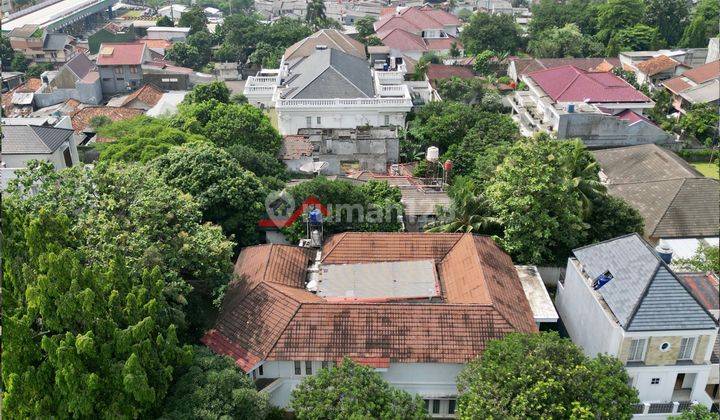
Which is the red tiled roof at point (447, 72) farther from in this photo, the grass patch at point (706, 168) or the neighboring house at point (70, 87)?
the neighboring house at point (70, 87)

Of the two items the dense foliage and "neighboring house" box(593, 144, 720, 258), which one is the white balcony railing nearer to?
the dense foliage

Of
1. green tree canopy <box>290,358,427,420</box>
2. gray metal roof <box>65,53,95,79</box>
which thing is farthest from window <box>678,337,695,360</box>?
gray metal roof <box>65,53,95,79</box>

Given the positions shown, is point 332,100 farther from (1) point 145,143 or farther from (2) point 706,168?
(2) point 706,168

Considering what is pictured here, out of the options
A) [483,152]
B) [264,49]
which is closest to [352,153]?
[483,152]

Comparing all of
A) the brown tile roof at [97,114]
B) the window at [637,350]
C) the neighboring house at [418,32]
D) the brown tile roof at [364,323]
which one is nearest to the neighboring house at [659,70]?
the neighboring house at [418,32]

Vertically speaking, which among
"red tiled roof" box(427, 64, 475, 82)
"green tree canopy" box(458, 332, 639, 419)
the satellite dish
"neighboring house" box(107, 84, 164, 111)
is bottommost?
"neighboring house" box(107, 84, 164, 111)

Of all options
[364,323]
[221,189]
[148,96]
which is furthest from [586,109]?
[148,96]
